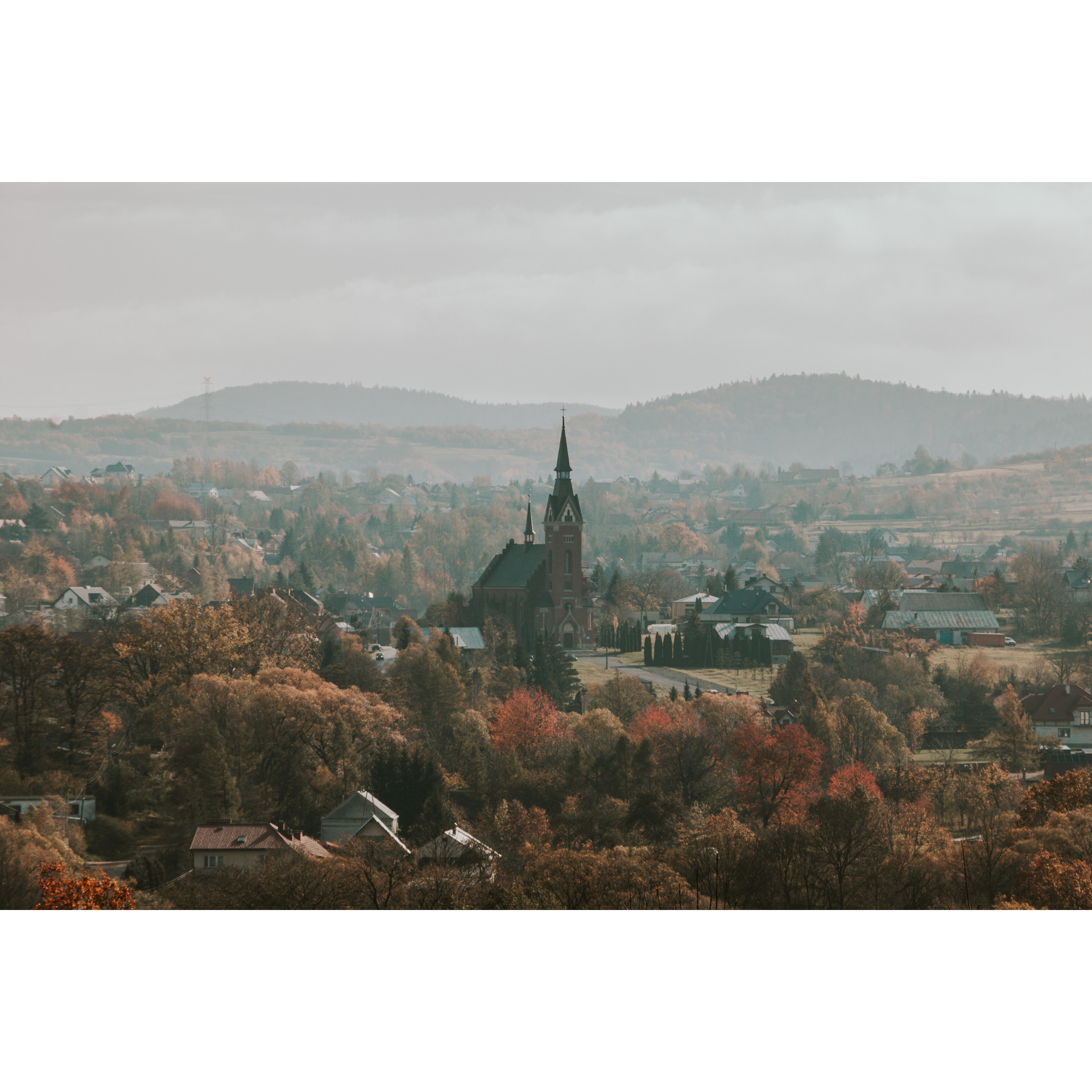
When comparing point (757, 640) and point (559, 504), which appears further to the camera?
point (559, 504)

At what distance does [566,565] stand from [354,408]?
832 cm

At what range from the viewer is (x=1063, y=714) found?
22484 millimetres

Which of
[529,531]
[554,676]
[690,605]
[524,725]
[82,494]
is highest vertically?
[82,494]

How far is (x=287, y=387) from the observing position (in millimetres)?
22531

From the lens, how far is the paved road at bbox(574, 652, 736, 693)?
962 inches

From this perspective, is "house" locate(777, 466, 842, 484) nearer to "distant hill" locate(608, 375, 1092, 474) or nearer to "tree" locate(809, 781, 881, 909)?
"distant hill" locate(608, 375, 1092, 474)

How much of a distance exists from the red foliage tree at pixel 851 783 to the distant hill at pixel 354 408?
8804 mm

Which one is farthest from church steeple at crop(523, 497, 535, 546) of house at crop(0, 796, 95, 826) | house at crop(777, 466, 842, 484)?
house at crop(0, 796, 95, 826)

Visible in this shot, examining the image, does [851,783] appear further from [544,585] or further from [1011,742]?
[544,585]

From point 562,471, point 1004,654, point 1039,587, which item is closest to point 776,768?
point 1004,654

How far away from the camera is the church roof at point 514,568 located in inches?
1149

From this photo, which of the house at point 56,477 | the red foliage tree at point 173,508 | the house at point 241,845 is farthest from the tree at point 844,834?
the house at point 56,477

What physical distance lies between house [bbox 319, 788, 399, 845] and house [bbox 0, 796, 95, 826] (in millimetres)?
3488

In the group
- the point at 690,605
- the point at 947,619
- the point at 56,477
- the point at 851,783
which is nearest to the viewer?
the point at 851,783
